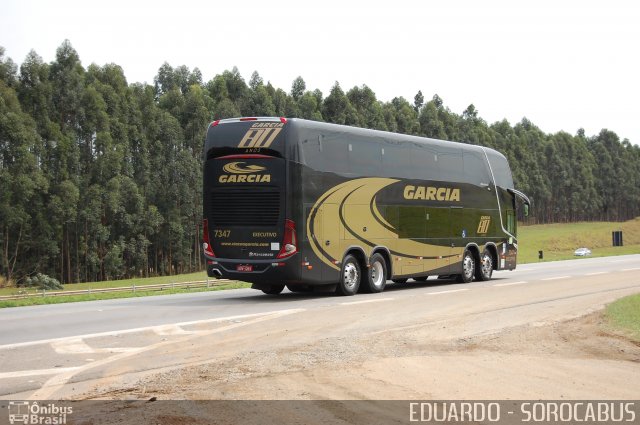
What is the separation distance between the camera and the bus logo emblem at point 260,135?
789 inches

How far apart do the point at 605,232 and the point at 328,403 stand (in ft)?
330

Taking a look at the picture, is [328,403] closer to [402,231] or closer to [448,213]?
[402,231]

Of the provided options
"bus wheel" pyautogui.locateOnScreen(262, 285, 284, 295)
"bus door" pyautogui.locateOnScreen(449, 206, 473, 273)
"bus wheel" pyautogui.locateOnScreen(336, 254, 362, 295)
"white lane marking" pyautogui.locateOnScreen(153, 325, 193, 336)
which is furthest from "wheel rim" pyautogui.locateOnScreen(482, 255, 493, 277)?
"white lane marking" pyautogui.locateOnScreen(153, 325, 193, 336)

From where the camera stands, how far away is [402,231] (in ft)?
79.1

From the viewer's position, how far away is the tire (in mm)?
22505

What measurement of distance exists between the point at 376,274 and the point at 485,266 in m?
7.01

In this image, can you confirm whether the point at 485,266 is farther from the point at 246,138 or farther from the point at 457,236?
the point at 246,138

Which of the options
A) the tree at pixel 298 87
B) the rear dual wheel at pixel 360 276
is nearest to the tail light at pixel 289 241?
the rear dual wheel at pixel 360 276

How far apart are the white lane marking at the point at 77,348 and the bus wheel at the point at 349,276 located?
998cm

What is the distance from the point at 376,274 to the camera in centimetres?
2311

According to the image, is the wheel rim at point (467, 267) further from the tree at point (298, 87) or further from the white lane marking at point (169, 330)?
the tree at point (298, 87)

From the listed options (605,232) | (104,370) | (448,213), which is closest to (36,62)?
(448,213)

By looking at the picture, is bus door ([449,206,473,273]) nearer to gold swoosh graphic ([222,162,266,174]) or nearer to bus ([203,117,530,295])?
bus ([203,117,530,295])

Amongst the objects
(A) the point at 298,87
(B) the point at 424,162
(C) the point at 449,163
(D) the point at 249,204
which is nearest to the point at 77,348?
(D) the point at 249,204
